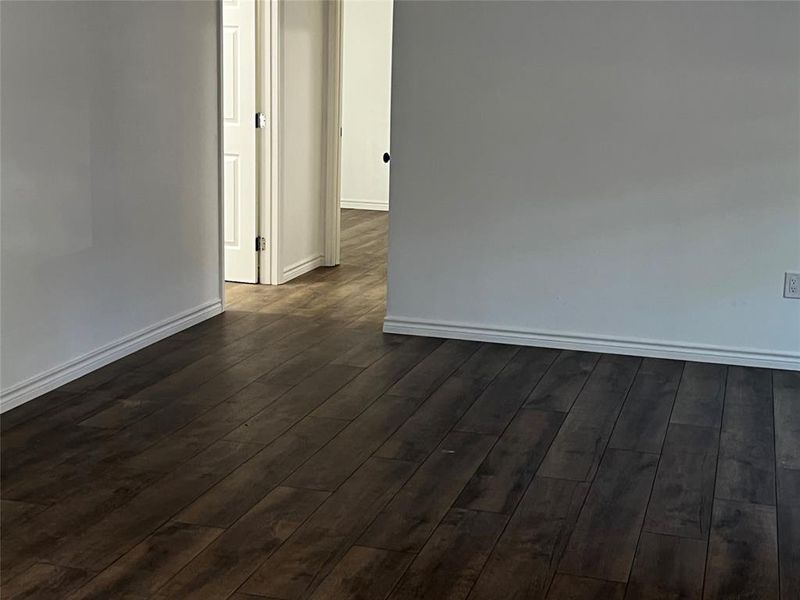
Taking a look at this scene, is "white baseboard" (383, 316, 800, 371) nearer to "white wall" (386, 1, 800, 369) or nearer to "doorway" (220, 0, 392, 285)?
"white wall" (386, 1, 800, 369)

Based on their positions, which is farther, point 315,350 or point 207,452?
point 315,350

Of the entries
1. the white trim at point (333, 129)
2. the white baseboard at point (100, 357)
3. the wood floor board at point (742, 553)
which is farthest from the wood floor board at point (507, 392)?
the white trim at point (333, 129)

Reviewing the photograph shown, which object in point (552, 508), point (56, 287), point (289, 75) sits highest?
point (289, 75)

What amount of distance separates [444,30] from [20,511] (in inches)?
116

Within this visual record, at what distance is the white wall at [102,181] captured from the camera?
3805 mm

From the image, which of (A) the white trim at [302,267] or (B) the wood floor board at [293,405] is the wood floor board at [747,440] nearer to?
(B) the wood floor board at [293,405]

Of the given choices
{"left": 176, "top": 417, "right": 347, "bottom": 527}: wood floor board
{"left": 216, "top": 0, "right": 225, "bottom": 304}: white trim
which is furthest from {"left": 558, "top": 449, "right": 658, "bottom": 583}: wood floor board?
{"left": 216, "top": 0, "right": 225, "bottom": 304}: white trim

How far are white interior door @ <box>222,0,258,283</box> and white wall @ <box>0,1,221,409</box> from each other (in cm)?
72

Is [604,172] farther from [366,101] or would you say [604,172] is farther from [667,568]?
[366,101]

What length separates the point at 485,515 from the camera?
3.07 m

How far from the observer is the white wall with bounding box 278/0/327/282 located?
6.10 m

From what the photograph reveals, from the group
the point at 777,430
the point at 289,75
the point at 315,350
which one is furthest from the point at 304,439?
the point at 289,75

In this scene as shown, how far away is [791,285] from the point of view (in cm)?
465

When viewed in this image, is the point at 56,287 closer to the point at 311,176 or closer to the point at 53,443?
the point at 53,443
